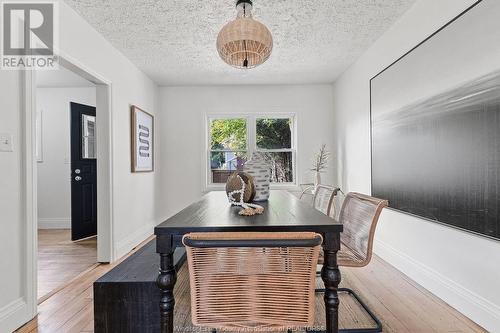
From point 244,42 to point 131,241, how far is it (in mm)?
3019

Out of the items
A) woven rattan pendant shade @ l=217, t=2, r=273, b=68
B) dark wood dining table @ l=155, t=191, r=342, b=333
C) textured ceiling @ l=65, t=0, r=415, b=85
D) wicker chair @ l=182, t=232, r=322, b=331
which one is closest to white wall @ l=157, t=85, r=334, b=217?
textured ceiling @ l=65, t=0, r=415, b=85

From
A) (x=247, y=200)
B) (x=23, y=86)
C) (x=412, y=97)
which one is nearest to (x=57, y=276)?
(x=23, y=86)

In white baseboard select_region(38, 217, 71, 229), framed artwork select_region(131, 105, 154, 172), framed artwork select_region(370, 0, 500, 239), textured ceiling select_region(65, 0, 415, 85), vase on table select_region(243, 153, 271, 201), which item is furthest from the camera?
white baseboard select_region(38, 217, 71, 229)

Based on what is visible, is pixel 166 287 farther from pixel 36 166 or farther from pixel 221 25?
pixel 221 25

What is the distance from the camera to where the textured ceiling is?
2574 millimetres

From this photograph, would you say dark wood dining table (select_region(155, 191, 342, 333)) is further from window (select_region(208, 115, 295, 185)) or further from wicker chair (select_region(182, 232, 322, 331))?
window (select_region(208, 115, 295, 185))

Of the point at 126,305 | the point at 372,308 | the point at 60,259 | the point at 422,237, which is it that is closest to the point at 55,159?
the point at 60,259

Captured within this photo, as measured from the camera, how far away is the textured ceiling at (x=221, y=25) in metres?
2.57

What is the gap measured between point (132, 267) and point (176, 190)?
10.8 feet

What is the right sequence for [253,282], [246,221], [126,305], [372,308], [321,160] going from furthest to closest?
[321,160]
[372,308]
[126,305]
[246,221]
[253,282]

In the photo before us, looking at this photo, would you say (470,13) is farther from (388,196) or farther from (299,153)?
(299,153)

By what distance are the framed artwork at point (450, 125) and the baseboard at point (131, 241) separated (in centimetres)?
307

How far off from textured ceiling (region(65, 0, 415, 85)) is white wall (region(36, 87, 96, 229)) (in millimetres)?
1867

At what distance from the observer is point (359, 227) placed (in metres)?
1.90
